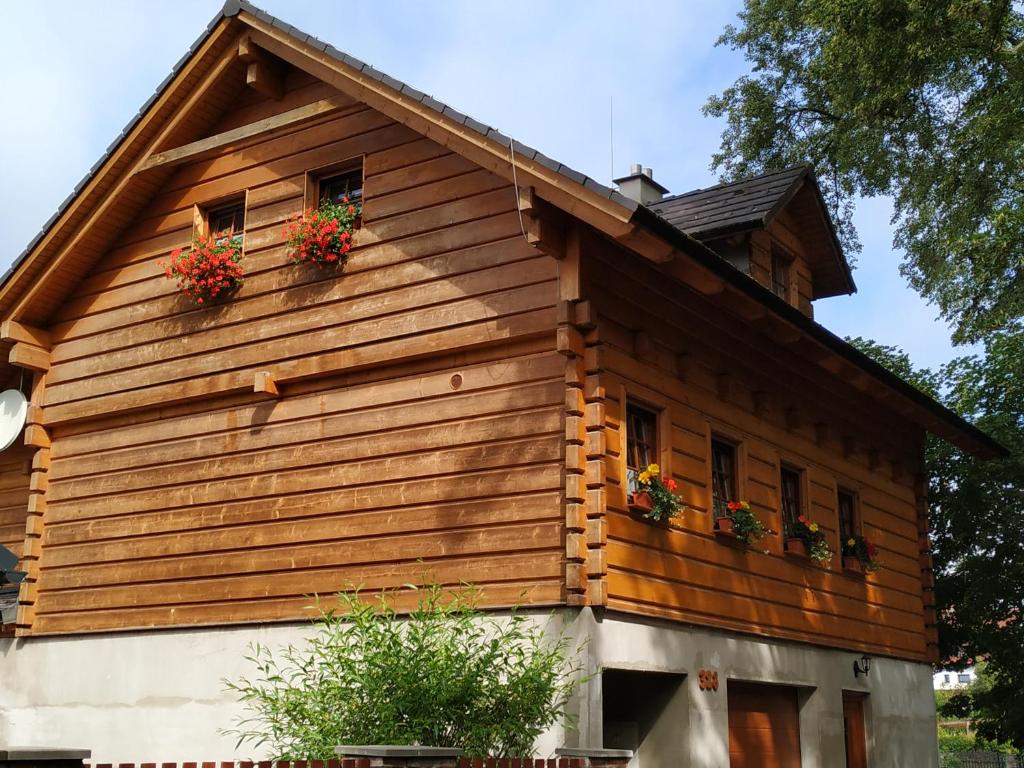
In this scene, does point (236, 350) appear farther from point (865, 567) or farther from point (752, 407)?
point (865, 567)

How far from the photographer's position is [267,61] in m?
15.3

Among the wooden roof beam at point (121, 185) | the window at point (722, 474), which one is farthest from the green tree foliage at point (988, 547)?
the wooden roof beam at point (121, 185)

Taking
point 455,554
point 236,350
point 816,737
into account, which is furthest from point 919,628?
point 236,350

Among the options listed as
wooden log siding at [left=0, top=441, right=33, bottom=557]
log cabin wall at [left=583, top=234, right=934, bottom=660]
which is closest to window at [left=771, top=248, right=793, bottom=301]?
log cabin wall at [left=583, top=234, right=934, bottom=660]

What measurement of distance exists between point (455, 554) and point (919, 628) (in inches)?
378

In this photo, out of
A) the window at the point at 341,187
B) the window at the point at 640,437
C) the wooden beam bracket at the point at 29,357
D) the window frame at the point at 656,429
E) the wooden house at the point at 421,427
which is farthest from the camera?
the wooden beam bracket at the point at 29,357

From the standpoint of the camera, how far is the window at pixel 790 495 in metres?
15.7

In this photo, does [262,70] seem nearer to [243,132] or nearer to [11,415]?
[243,132]

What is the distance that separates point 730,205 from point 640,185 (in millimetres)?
1798

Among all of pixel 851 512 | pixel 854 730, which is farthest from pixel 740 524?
pixel 854 730

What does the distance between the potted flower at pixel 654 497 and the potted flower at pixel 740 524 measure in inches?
49.1

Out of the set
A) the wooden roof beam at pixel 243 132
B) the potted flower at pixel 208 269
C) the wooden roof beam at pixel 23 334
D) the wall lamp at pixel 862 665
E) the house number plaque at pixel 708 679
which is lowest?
the house number plaque at pixel 708 679

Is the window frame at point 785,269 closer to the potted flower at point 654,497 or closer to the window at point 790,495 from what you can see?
the window at point 790,495

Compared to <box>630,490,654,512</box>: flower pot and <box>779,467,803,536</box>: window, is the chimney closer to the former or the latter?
<box>779,467,803,536</box>: window
